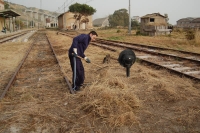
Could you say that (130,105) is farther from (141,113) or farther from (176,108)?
(176,108)

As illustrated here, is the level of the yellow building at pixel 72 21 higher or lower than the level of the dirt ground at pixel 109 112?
higher

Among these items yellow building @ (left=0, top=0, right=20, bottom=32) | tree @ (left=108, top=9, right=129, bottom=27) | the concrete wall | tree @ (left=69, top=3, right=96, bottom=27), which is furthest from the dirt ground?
tree @ (left=108, top=9, right=129, bottom=27)

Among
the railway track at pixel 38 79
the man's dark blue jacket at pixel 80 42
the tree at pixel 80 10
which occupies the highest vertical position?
the tree at pixel 80 10

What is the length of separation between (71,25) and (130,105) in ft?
199

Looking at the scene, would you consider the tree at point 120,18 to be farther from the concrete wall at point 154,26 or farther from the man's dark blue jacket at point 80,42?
the man's dark blue jacket at point 80,42

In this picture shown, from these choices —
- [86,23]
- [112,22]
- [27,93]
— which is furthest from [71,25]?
[27,93]

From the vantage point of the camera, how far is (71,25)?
62.4 m

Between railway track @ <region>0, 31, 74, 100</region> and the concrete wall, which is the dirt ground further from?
the concrete wall

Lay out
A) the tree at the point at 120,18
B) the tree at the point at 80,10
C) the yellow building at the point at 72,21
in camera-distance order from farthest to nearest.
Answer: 1. the tree at the point at 120,18
2. the yellow building at the point at 72,21
3. the tree at the point at 80,10

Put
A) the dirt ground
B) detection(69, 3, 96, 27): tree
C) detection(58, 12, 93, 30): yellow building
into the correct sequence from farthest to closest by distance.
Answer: detection(58, 12, 93, 30): yellow building, detection(69, 3, 96, 27): tree, the dirt ground

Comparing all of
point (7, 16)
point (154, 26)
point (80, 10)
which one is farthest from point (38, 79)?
point (80, 10)

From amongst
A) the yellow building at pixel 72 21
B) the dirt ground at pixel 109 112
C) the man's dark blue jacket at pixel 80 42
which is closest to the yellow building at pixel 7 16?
the yellow building at pixel 72 21

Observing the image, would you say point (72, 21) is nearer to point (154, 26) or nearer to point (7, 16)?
point (7, 16)

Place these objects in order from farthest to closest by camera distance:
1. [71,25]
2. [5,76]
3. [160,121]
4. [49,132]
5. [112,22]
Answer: [112,22], [71,25], [5,76], [160,121], [49,132]
